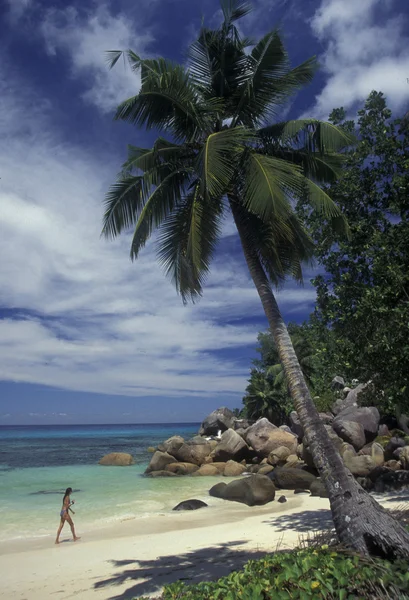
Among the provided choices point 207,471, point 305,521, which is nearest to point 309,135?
point 305,521

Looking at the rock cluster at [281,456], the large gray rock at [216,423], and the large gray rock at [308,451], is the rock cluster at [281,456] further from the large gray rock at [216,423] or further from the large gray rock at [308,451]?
the large gray rock at [216,423]

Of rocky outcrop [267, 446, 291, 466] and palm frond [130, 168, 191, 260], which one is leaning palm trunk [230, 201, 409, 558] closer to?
palm frond [130, 168, 191, 260]

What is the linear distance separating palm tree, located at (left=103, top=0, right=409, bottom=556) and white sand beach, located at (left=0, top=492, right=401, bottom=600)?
480cm

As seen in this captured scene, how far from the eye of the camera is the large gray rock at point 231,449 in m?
28.8

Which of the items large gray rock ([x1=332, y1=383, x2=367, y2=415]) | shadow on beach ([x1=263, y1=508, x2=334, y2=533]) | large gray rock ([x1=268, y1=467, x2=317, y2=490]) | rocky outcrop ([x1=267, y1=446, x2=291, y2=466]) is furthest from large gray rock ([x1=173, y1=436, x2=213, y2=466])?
shadow on beach ([x1=263, y1=508, x2=334, y2=533])

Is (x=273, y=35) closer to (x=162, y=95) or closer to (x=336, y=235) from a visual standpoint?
(x=162, y=95)

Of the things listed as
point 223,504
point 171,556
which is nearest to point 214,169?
point 171,556

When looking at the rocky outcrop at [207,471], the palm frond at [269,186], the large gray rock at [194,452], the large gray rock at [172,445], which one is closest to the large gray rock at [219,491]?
the rocky outcrop at [207,471]

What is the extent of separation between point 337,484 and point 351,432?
65.0ft

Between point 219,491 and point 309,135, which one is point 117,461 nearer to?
point 219,491

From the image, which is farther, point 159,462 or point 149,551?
point 159,462

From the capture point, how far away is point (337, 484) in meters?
6.95

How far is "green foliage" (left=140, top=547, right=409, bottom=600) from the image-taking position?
143 inches

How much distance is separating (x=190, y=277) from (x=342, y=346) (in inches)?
159
